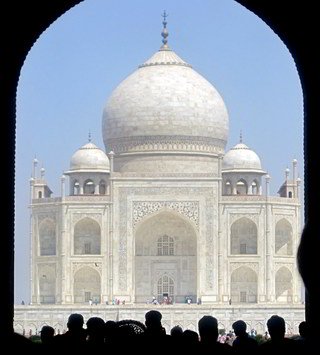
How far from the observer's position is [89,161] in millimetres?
51062

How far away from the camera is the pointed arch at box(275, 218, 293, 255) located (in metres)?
49.4

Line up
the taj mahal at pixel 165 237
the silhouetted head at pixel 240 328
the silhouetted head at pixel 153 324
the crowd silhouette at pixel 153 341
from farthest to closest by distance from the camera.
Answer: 1. the taj mahal at pixel 165 237
2. the silhouetted head at pixel 240 328
3. the silhouetted head at pixel 153 324
4. the crowd silhouette at pixel 153 341

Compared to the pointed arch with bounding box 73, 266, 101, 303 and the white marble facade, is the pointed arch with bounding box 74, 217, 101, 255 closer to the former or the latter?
the white marble facade

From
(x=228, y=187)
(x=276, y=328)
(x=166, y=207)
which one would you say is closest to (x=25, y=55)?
(x=276, y=328)

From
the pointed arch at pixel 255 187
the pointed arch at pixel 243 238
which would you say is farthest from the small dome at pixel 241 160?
the pointed arch at pixel 243 238

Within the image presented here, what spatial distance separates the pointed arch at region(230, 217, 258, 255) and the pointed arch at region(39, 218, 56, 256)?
6.33 meters

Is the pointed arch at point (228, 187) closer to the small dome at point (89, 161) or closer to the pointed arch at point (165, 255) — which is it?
the pointed arch at point (165, 255)

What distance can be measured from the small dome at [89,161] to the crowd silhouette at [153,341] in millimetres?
43949

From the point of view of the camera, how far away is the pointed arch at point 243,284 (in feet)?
158

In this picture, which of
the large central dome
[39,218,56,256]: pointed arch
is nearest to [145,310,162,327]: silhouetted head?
[39,218,56,256]: pointed arch

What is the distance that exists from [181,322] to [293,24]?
3337 centimetres

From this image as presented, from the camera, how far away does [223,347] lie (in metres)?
6.16

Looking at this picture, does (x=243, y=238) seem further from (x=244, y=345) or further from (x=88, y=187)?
(x=244, y=345)

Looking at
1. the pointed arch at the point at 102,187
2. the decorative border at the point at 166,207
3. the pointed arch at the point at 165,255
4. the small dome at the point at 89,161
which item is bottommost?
the pointed arch at the point at 165,255
